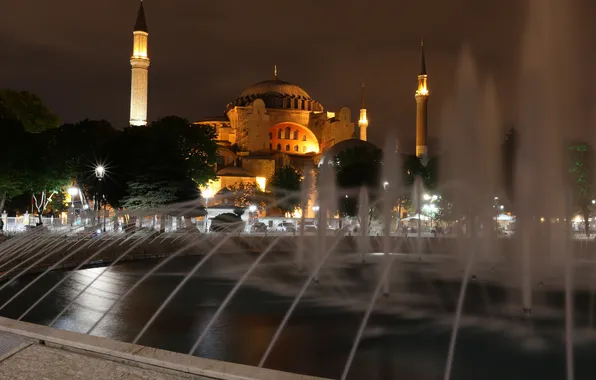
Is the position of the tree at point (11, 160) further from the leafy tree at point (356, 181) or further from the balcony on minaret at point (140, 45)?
the balcony on minaret at point (140, 45)

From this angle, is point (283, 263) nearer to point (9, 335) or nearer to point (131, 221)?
point (9, 335)

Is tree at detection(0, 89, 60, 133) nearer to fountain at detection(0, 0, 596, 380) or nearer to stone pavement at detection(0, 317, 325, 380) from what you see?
fountain at detection(0, 0, 596, 380)

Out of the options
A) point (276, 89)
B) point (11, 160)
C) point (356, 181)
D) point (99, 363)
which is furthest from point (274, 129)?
point (99, 363)

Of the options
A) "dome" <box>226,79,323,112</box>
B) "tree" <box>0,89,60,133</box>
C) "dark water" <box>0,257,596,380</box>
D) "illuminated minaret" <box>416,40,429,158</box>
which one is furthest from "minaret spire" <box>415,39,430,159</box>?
"dark water" <box>0,257,596,380</box>

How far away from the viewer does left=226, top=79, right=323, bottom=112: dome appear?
3922 inches

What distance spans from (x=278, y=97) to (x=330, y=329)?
303ft

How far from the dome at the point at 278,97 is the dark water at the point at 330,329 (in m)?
85.8

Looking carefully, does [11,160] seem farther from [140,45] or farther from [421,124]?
[421,124]

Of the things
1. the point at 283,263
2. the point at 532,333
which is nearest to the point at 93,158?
the point at 283,263

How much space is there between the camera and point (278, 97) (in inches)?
3944

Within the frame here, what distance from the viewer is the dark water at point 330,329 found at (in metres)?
7.57

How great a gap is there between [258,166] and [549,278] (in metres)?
66.1

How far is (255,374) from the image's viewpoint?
4.79 meters

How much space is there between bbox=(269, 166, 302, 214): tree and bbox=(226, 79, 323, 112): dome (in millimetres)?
31147
